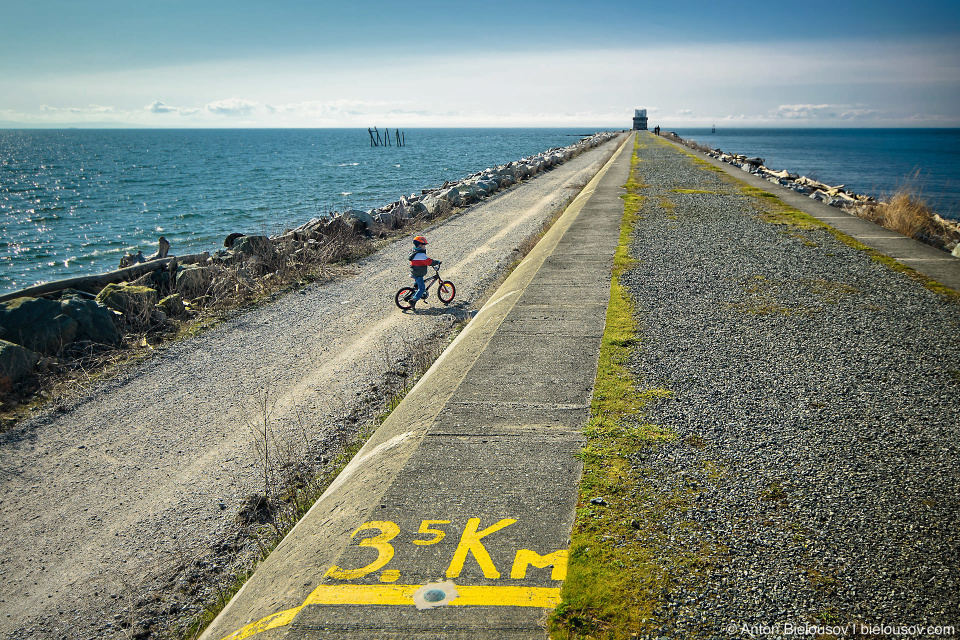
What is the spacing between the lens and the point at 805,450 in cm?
363

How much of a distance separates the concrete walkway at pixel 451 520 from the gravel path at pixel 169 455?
1.18 metres

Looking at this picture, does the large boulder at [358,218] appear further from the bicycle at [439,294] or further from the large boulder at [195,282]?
the bicycle at [439,294]

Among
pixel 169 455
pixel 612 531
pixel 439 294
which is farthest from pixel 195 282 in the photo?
pixel 612 531

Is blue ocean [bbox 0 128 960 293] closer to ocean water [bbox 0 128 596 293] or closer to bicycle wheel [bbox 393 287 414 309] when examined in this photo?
ocean water [bbox 0 128 596 293]

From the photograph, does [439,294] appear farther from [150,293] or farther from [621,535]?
[621,535]

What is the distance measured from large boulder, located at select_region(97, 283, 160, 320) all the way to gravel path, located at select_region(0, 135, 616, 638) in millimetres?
1223

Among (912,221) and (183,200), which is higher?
(183,200)

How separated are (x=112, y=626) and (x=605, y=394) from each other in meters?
3.83

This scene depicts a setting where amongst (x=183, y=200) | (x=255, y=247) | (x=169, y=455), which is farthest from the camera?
(x=183, y=200)

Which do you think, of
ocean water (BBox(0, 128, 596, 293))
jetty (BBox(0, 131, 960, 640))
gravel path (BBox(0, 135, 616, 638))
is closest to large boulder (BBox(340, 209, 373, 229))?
gravel path (BBox(0, 135, 616, 638))

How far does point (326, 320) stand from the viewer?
30.6ft

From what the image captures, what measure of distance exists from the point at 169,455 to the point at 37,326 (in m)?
4.66

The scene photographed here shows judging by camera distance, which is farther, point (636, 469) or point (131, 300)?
point (131, 300)

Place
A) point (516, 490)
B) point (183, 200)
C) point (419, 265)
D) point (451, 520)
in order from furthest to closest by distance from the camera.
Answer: point (183, 200)
point (419, 265)
point (516, 490)
point (451, 520)
